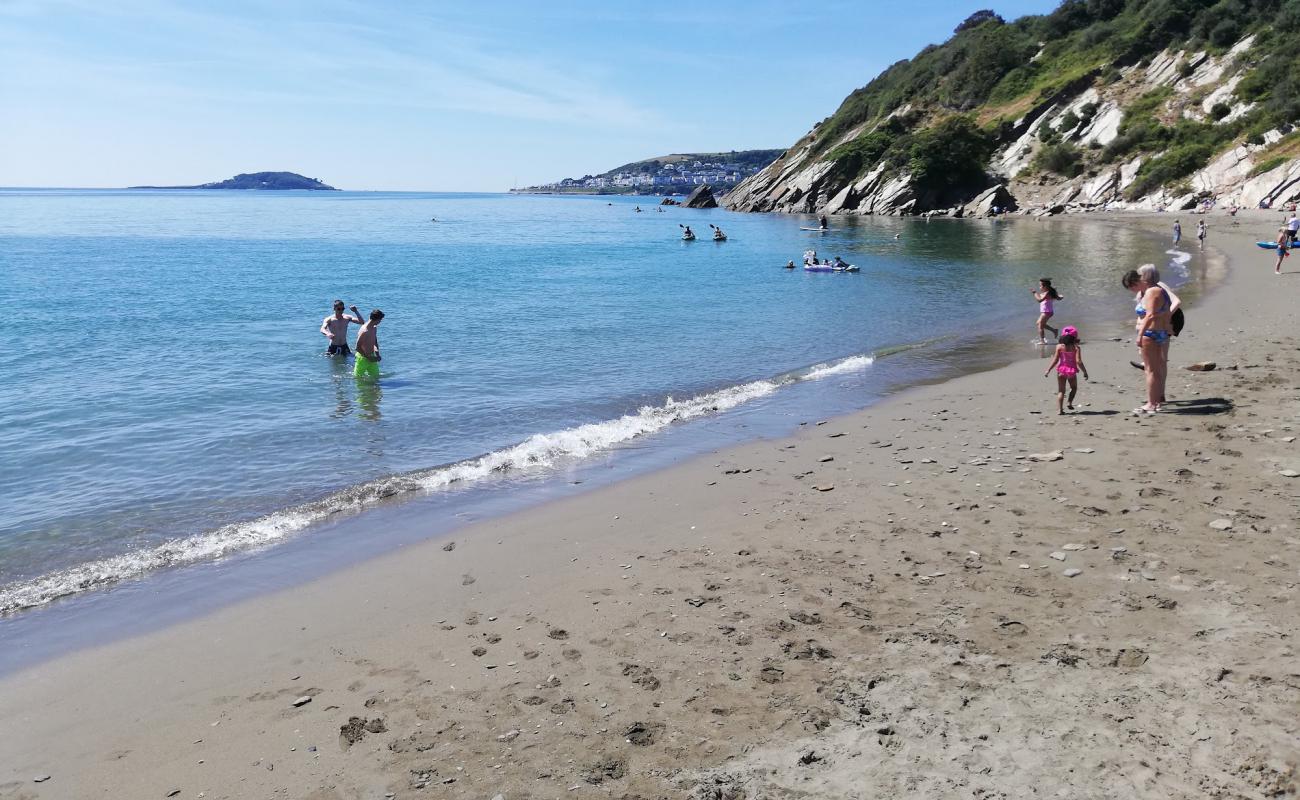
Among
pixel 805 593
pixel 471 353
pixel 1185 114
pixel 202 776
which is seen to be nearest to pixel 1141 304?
pixel 805 593

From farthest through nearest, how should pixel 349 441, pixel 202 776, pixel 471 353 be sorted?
pixel 471 353, pixel 349 441, pixel 202 776

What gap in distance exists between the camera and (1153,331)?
1166 cm

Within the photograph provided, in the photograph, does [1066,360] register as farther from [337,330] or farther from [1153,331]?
[337,330]

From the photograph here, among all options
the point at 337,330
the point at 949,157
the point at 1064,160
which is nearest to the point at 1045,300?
the point at 337,330

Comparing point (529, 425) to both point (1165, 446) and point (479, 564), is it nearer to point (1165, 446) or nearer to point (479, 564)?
point (479, 564)

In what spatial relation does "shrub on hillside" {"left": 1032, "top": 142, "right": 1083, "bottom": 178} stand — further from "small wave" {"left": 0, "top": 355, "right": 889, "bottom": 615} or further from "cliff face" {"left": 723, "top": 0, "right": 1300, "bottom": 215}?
"small wave" {"left": 0, "top": 355, "right": 889, "bottom": 615}

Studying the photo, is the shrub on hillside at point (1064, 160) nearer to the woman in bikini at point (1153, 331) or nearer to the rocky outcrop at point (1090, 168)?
the rocky outcrop at point (1090, 168)

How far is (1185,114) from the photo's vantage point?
7512 cm

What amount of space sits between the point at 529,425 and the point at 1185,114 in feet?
272

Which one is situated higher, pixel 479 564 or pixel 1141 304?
pixel 1141 304

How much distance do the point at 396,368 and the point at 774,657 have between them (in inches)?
674

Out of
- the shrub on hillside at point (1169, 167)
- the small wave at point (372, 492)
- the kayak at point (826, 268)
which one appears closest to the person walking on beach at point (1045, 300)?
the small wave at point (372, 492)

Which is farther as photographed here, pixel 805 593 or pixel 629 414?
pixel 629 414

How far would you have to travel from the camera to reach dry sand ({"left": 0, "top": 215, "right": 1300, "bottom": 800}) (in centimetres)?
511
